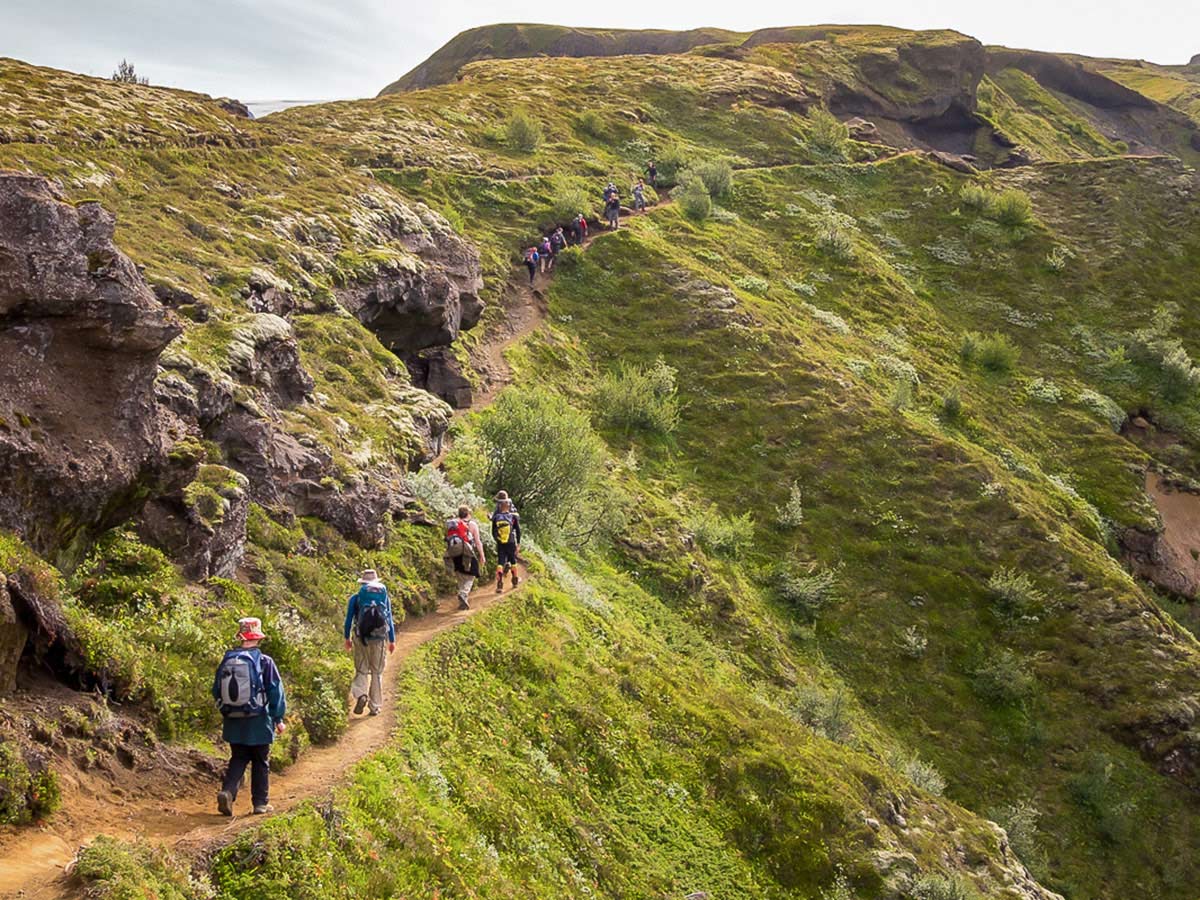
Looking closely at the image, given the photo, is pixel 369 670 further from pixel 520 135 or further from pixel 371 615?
pixel 520 135

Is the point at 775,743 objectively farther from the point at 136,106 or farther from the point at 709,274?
the point at 709,274

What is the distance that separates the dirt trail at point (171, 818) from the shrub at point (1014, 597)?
26.8 m

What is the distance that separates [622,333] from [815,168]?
34551mm

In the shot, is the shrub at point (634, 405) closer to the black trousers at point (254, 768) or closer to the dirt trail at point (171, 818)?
the dirt trail at point (171, 818)

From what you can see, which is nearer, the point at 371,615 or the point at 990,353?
the point at 371,615

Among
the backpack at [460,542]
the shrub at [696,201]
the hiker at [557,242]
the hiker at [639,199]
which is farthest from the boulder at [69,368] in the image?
the shrub at [696,201]

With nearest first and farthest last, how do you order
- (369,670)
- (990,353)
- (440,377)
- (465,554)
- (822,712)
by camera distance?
Result: (369,670), (465,554), (822,712), (440,377), (990,353)

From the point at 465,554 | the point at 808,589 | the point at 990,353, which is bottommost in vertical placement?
the point at 808,589

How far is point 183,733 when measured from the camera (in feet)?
32.4

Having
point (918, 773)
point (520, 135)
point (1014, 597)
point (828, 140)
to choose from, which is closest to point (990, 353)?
point (1014, 597)

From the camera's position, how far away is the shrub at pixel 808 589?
1235 inches

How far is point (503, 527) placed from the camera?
19.2 m

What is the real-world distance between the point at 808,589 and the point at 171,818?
26.4 m

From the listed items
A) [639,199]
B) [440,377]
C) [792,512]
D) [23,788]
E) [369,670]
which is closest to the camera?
[23,788]
